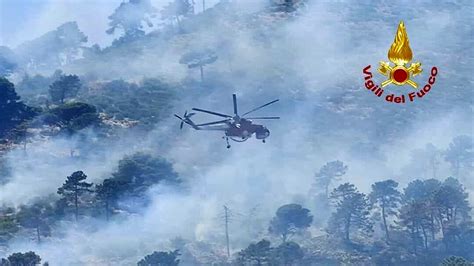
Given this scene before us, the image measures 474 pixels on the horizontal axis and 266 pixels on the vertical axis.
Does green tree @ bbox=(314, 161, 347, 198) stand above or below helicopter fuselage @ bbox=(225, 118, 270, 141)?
above

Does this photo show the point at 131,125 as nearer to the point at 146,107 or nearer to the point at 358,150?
the point at 146,107

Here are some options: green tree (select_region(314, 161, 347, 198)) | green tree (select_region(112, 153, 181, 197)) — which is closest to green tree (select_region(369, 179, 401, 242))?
green tree (select_region(314, 161, 347, 198))

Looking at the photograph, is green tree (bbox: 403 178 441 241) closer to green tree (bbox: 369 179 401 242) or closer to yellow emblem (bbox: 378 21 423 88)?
green tree (bbox: 369 179 401 242)

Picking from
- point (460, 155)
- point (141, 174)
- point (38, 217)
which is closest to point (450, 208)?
point (460, 155)

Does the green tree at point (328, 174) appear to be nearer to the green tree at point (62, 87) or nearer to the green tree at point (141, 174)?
the green tree at point (141, 174)

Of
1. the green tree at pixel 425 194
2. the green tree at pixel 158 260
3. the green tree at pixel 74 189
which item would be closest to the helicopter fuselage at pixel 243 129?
the green tree at pixel 158 260

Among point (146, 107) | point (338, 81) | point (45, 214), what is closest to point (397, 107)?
point (338, 81)

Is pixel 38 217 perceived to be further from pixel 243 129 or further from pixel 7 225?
pixel 243 129
